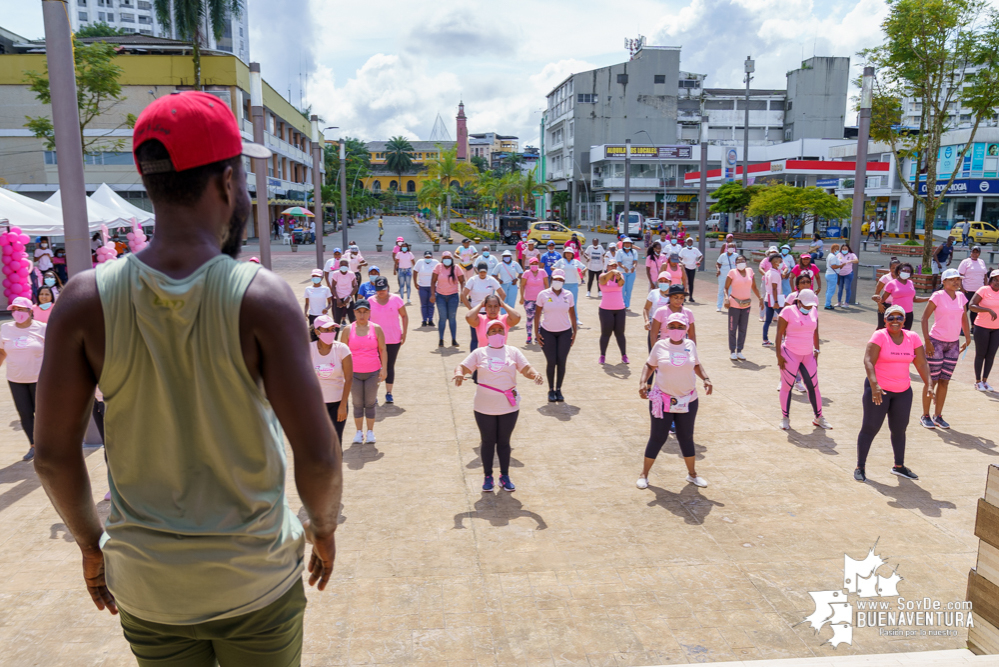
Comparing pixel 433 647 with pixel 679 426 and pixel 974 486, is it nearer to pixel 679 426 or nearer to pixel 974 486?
pixel 679 426

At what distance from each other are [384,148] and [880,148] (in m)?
123

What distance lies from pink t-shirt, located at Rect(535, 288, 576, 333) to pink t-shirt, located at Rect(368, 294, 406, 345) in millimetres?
1976

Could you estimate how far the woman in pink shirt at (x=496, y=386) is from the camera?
6.50 meters

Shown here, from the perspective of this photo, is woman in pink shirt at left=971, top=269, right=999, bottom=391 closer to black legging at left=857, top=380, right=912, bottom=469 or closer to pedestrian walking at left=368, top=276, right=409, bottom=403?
black legging at left=857, top=380, right=912, bottom=469

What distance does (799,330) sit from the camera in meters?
8.28

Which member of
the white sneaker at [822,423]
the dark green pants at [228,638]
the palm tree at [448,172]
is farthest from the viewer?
the palm tree at [448,172]

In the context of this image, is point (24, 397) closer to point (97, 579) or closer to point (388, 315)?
point (388, 315)

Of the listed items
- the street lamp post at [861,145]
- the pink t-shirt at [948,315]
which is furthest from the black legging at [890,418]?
the street lamp post at [861,145]

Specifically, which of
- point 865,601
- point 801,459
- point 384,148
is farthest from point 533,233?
point 384,148

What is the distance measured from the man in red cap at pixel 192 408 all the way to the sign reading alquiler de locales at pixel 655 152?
216ft

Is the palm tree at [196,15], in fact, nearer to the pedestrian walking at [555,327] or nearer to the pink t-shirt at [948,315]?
the pedestrian walking at [555,327]

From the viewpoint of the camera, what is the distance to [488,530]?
235 inches

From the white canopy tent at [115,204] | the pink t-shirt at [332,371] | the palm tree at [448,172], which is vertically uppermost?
the palm tree at [448,172]

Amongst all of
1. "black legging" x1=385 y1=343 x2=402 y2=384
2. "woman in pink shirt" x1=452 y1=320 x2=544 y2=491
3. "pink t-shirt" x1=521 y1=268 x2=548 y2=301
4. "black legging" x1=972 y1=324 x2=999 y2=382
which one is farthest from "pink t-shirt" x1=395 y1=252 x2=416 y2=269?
"black legging" x1=972 y1=324 x2=999 y2=382
